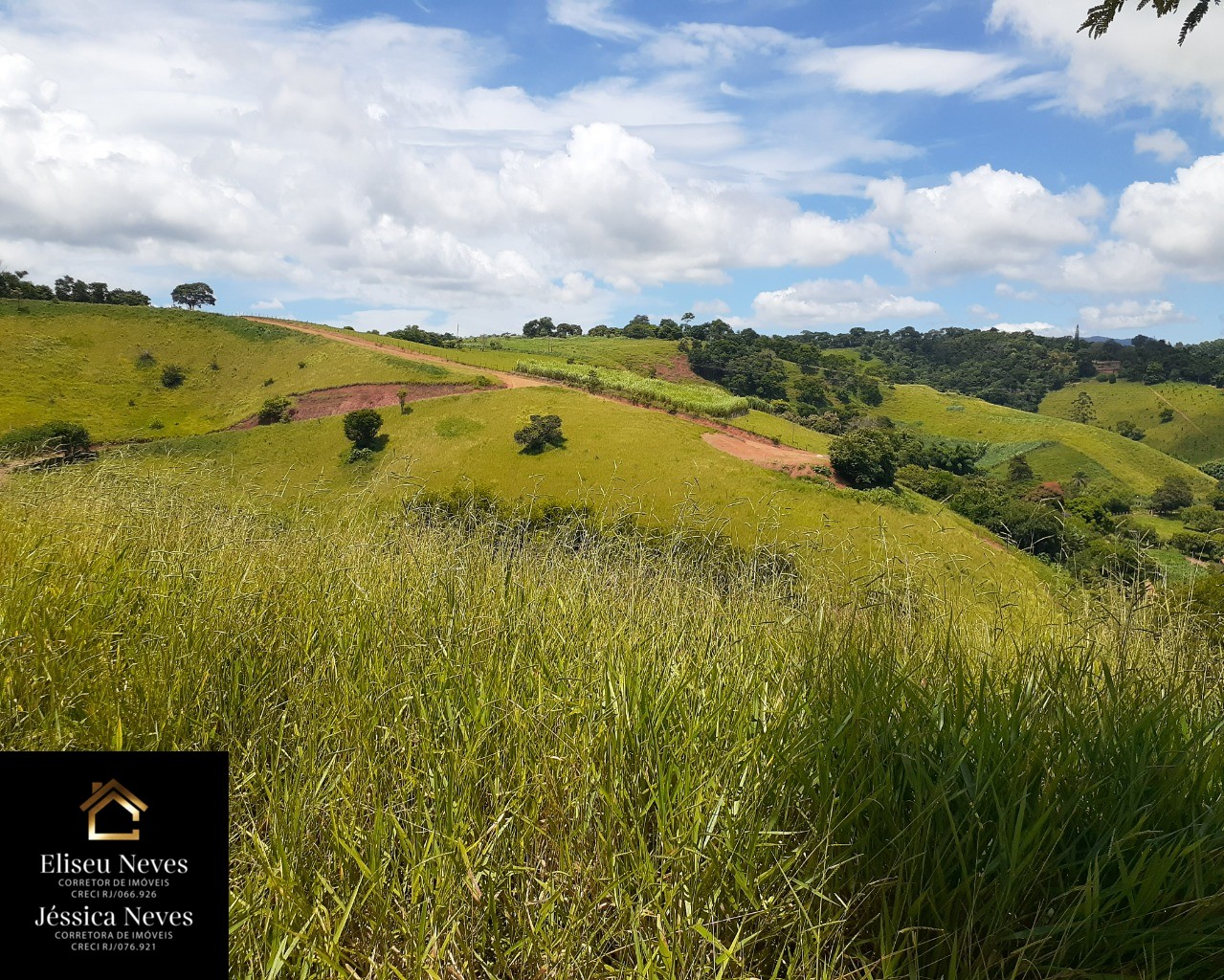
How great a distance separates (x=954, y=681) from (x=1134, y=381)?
628 feet

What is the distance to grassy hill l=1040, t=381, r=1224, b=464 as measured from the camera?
12262 cm

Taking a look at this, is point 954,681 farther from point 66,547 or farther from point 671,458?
point 671,458

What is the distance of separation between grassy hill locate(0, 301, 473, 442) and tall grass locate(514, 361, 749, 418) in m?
12.0

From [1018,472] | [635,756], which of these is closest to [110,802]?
[635,756]

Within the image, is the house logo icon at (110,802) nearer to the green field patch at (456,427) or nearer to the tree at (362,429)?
the green field patch at (456,427)

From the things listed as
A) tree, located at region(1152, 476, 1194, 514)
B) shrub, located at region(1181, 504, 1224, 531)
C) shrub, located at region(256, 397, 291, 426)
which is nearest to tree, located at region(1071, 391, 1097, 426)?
tree, located at region(1152, 476, 1194, 514)

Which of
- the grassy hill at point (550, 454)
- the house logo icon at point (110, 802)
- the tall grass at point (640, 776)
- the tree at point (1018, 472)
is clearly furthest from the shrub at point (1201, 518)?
the house logo icon at point (110, 802)

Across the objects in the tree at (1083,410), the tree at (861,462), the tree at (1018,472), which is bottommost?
the tree at (1018,472)

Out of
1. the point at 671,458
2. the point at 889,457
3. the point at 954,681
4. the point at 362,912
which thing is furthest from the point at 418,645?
the point at 889,457

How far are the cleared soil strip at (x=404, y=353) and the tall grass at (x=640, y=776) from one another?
213 feet

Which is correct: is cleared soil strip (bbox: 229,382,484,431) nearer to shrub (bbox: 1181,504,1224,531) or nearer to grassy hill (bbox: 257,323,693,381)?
grassy hill (bbox: 257,323,693,381)

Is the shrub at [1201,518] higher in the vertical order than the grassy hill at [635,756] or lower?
lower

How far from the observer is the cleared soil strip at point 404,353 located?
239ft

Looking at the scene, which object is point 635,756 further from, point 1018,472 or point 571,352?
point 571,352
